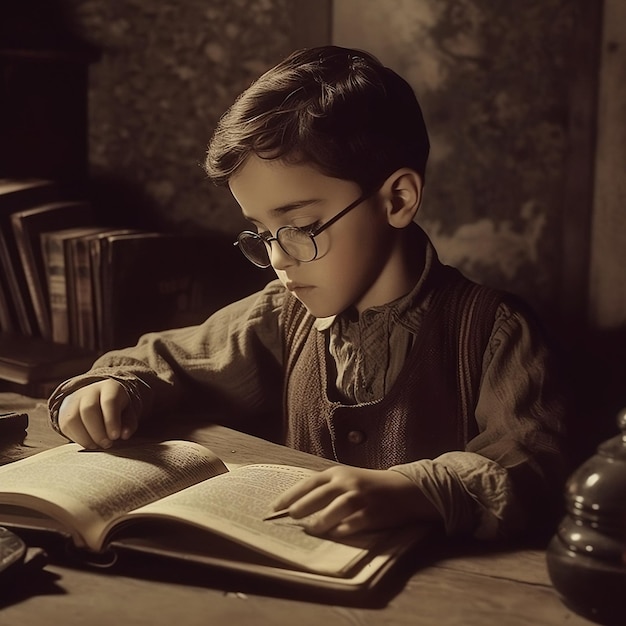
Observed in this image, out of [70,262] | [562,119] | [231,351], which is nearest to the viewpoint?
[231,351]

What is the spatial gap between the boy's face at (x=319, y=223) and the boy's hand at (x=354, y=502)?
0.44 metres

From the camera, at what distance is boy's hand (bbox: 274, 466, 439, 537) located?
1.09 meters

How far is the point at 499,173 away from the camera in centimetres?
238

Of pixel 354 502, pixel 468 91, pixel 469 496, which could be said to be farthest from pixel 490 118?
pixel 354 502

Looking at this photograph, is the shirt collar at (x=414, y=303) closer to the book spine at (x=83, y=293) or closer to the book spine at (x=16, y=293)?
the book spine at (x=83, y=293)

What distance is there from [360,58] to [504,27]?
2.86 feet

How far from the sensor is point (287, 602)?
100cm

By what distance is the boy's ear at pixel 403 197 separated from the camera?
5.07 feet

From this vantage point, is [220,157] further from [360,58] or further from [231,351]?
[231,351]

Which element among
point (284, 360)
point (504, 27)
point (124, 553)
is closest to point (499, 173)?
point (504, 27)

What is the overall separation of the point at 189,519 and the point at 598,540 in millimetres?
420

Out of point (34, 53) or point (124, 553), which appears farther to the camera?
point (34, 53)

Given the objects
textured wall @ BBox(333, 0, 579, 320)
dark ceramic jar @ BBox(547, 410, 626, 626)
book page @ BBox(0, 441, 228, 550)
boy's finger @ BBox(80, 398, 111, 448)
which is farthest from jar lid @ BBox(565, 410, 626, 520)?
textured wall @ BBox(333, 0, 579, 320)

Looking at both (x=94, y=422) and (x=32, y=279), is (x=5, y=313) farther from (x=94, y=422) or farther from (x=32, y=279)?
(x=94, y=422)
